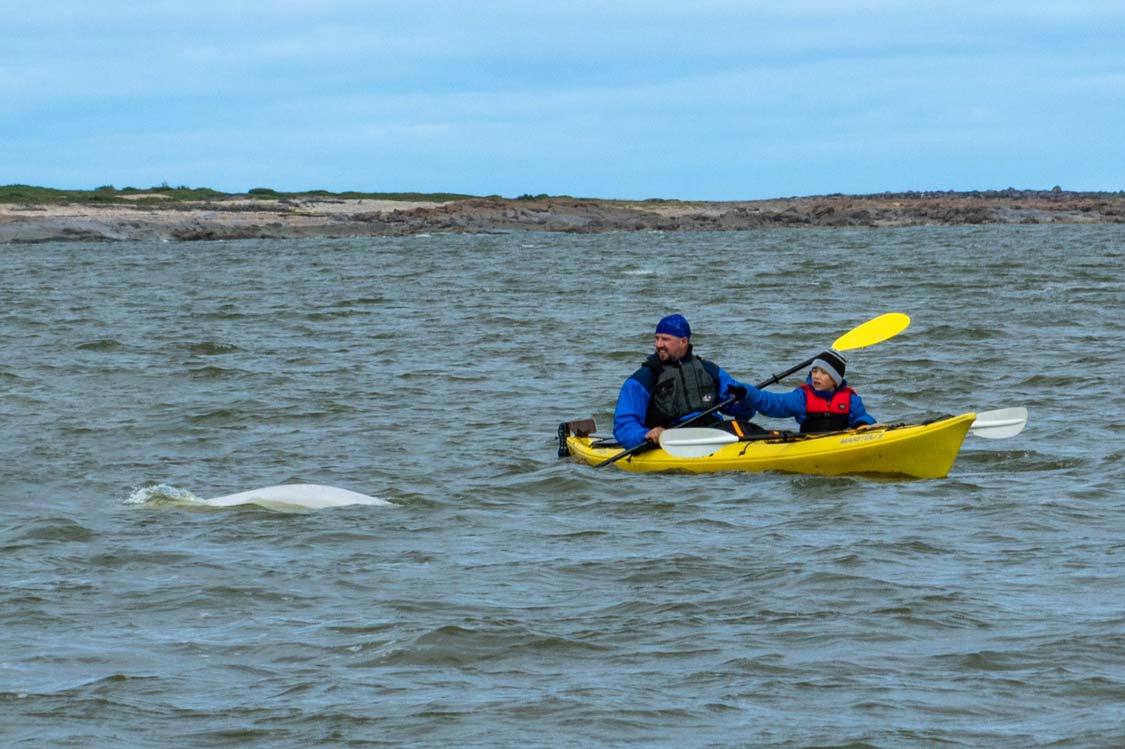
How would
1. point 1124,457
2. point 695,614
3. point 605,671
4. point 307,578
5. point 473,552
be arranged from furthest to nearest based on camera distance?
1. point 1124,457
2. point 473,552
3. point 307,578
4. point 695,614
5. point 605,671

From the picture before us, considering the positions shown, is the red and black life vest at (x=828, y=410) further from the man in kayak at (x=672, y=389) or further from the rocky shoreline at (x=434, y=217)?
the rocky shoreline at (x=434, y=217)

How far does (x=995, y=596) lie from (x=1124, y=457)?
4.16 metres

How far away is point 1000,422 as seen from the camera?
10.1 meters

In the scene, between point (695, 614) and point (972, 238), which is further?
point (972, 238)

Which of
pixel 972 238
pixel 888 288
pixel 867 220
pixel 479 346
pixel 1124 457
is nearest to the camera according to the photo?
pixel 1124 457

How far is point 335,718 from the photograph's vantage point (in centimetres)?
524

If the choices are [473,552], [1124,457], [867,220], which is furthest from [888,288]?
[867,220]

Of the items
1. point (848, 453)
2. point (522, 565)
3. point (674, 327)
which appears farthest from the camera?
point (674, 327)

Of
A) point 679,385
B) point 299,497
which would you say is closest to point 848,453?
point 679,385

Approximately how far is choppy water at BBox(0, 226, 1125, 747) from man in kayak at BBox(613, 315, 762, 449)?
1.33ft

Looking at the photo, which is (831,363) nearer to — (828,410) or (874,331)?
(828,410)

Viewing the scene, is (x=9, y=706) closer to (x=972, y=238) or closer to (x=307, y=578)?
(x=307, y=578)

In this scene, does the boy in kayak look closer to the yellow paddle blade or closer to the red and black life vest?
the red and black life vest

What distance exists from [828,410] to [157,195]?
221 feet
